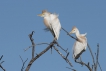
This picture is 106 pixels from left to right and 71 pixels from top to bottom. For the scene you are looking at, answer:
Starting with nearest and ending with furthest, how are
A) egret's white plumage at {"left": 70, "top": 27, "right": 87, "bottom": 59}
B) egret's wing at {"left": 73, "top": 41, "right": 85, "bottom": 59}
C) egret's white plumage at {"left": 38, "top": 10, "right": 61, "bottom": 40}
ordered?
egret's white plumage at {"left": 38, "top": 10, "right": 61, "bottom": 40}, egret's white plumage at {"left": 70, "top": 27, "right": 87, "bottom": 59}, egret's wing at {"left": 73, "top": 41, "right": 85, "bottom": 59}

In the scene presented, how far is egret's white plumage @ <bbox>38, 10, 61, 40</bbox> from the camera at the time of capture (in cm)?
523

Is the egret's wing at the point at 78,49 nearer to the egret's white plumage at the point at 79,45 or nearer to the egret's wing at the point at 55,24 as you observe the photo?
the egret's white plumage at the point at 79,45

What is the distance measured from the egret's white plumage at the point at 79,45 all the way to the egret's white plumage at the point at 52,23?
46 centimetres

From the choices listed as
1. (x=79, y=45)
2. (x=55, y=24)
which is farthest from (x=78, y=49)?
(x=55, y=24)

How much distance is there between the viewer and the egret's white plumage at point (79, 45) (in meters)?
5.76

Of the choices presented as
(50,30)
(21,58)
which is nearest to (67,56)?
(21,58)

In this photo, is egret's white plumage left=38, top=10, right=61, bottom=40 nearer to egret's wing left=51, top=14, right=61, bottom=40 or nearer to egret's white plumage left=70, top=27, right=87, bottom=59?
egret's wing left=51, top=14, right=61, bottom=40

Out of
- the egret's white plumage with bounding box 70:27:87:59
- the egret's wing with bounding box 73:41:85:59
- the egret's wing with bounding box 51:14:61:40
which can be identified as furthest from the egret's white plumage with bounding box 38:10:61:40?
the egret's wing with bounding box 73:41:85:59

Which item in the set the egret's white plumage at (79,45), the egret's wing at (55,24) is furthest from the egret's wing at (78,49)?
the egret's wing at (55,24)

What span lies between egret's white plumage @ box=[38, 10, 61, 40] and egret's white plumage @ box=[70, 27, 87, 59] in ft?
1.51

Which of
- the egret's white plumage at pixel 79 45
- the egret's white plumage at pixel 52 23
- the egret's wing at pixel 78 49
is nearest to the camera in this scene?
the egret's white plumage at pixel 52 23

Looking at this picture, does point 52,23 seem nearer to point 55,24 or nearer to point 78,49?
point 55,24

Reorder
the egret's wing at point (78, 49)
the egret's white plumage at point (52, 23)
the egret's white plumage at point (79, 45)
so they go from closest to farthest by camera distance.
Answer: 1. the egret's white plumage at point (52, 23)
2. the egret's white plumage at point (79, 45)
3. the egret's wing at point (78, 49)

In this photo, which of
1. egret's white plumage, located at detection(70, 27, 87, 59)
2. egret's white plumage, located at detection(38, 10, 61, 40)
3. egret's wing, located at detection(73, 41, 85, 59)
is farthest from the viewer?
egret's wing, located at detection(73, 41, 85, 59)
